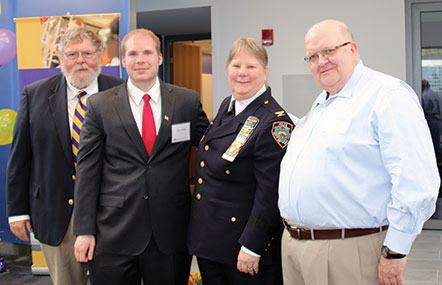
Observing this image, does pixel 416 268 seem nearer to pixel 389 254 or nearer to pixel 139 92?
pixel 389 254

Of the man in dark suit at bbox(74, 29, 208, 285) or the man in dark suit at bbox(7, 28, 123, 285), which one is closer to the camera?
the man in dark suit at bbox(74, 29, 208, 285)

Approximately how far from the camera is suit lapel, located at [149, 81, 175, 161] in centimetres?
217

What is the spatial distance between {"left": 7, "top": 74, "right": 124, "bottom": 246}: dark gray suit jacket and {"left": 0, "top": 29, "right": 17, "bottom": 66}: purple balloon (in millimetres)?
1854

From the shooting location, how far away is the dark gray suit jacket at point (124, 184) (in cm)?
215

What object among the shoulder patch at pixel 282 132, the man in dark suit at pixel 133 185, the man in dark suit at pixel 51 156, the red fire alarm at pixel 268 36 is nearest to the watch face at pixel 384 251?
the shoulder patch at pixel 282 132

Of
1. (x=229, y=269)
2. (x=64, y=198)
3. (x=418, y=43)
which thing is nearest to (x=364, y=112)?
(x=229, y=269)

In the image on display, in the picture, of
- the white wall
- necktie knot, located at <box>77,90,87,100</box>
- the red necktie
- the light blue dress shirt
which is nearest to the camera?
the light blue dress shirt

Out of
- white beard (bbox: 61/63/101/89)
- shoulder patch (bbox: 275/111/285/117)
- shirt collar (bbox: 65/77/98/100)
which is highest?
white beard (bbox: 61/63/101/89)

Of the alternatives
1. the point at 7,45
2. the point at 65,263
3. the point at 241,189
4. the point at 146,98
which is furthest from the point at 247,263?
the point at 7,45

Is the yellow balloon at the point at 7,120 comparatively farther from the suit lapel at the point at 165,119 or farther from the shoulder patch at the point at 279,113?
the shoulder patch at the point at 279,113

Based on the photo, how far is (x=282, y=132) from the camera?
6.61ft

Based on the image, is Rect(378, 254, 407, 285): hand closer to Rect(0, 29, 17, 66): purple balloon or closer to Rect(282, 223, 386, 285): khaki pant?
Rect(282, 223, 386, 285): khaki pant

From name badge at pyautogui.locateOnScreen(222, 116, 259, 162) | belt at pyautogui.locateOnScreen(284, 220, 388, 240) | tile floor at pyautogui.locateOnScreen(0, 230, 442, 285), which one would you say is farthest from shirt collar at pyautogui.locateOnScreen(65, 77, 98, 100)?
tile floor at pyautogui.locateOnScreen(0, 230, 442, 285)

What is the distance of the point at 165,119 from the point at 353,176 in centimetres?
94
